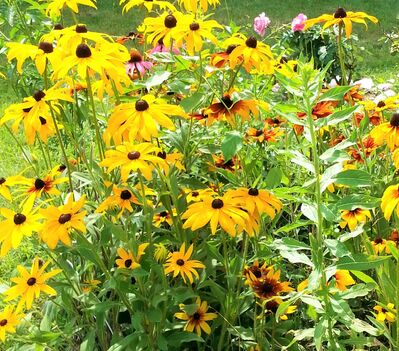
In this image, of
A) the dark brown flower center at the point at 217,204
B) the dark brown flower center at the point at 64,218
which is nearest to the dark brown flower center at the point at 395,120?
the dark brown flower center at the point at 217,204

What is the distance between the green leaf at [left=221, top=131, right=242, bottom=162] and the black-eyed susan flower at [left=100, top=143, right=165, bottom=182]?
139 mm

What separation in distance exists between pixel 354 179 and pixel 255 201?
0.22 metres

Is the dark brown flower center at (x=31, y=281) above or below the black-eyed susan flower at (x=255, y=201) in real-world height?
below

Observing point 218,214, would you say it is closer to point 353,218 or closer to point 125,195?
point 125,195

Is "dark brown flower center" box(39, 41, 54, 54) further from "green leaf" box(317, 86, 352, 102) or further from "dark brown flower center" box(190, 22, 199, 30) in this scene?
"green leaf" box(317, 86, 352, 102)

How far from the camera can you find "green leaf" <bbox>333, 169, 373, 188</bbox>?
4.48ft

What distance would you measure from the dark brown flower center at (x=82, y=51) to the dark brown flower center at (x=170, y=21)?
0.32 m

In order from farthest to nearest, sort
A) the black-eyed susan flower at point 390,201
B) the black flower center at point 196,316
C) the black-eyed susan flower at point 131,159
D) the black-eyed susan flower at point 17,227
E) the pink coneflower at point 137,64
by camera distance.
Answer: the pink coneflower at point 137,64
the black flower center at point 196,316
the black-eyed susan flower at point 17,227
the black-eyed susan flower at point 131,159
the black-eyed susan flower at point 390,201

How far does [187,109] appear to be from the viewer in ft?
4.97

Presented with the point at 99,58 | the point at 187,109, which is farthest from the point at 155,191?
the point at 99,58

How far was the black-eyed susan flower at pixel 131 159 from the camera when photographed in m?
1.36

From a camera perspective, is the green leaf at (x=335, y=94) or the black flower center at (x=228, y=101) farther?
the black flower center at (x=228, y=101)

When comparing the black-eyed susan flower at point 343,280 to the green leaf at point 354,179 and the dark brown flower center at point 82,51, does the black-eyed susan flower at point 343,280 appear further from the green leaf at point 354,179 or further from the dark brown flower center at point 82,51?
the dark brown flower center at point 82,51

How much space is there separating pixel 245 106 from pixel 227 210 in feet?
0.99
